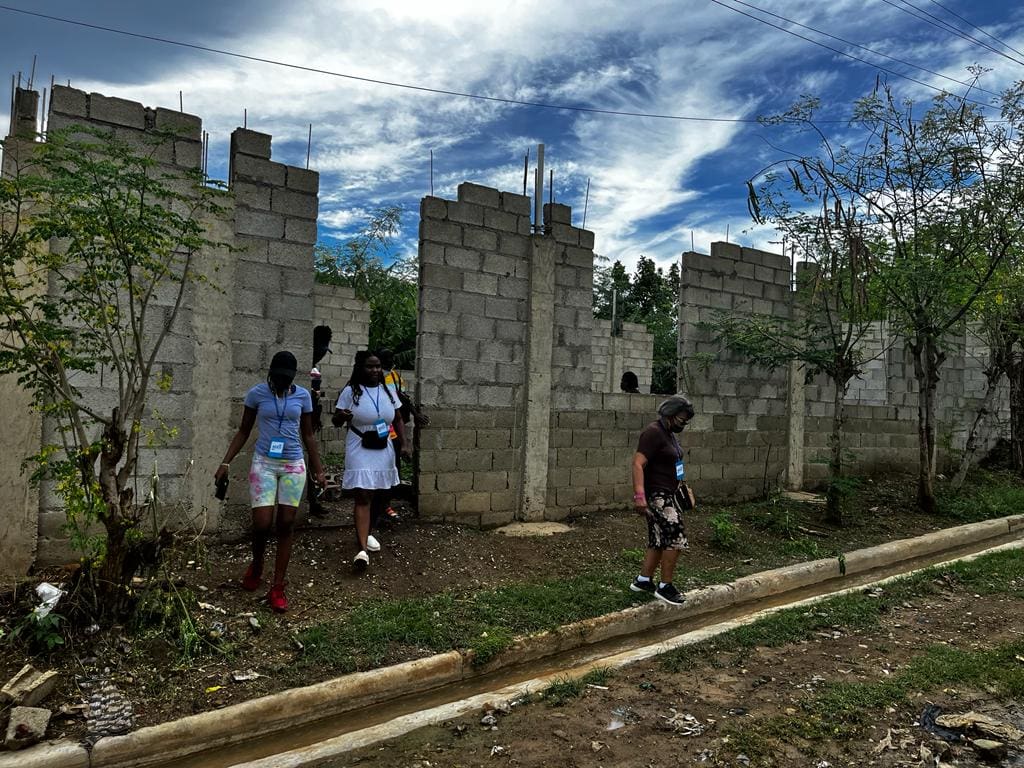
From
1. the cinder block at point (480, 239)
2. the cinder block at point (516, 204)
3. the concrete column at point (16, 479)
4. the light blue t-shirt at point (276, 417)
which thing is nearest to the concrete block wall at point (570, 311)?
the cinder block at point (516, 204)

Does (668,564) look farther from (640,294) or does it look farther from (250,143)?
(640,294)

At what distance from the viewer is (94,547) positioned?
14.5ft

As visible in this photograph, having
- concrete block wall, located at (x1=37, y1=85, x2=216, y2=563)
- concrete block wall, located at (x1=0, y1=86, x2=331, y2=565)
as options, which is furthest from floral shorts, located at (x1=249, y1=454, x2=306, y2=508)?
concrete block wall, located at (x1=37, y1=85, x2=216, y2=563)

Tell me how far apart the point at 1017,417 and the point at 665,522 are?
36.3 feet

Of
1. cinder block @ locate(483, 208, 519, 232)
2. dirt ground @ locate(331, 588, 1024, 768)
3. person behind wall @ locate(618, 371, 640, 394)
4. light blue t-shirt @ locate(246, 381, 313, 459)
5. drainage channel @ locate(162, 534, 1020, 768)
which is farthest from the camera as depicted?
person behind wall @ locate(618, 371, 640, 394)

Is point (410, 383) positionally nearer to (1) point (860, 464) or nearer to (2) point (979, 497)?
(1) point (860, 464)

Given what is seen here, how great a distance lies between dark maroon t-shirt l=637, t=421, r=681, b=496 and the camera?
17.4 feet

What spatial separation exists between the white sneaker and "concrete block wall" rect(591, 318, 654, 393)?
12128 millimetres

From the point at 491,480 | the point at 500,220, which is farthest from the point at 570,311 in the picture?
the point at 491,480

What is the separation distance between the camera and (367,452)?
18.3 feet

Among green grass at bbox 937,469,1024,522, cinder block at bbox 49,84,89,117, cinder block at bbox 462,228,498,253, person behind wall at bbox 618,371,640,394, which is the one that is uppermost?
cinder block at bbox 49,84,89,117

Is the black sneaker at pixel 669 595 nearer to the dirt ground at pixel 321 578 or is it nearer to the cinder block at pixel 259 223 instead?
the dirt ground at pixel 321 578

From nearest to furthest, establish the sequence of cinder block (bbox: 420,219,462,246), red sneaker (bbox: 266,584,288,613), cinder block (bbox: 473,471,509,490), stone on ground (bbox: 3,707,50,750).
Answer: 1. stone on ground (bbox: 3,707,50,750)
2. red sneaker (bbox: 266,584,288,613)
3. cinder block (bbox: 420,219,462,246)
4. cinder block (bbox: 473,471,509,490)

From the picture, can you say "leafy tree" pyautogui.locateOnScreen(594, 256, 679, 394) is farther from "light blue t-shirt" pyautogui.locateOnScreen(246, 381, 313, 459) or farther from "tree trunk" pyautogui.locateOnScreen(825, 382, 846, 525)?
"light blue t-shirt" pyautogui.locateOnScreen(246, 381, 313, 459)
